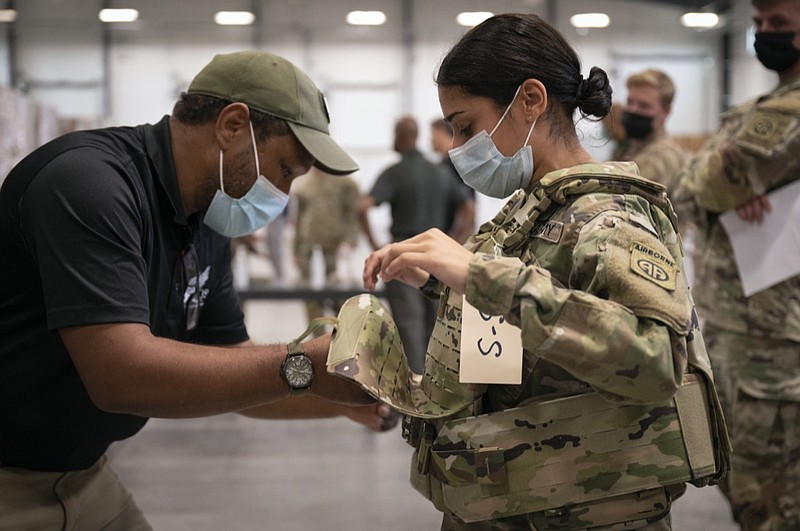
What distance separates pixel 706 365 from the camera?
142cm

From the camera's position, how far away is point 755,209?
113 inches

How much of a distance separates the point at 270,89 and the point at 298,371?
A: 64 cm

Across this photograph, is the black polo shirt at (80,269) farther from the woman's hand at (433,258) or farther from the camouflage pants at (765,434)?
the camouflage pants at (765,434)

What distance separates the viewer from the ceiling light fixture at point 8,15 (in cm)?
632

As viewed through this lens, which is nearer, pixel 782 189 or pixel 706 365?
pixel 706 365

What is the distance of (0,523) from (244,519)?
6.89 ft

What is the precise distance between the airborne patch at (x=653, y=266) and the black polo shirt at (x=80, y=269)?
0.84 meters

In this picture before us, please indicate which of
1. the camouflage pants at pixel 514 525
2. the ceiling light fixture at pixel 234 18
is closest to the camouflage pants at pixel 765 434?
the camouflage pants at pixel 514 525

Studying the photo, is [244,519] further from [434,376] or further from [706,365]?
[706,365]

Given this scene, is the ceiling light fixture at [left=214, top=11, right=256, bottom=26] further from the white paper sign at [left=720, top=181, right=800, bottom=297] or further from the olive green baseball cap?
the olive green baseball cap

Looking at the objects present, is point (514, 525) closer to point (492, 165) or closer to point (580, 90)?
point (492, 165)

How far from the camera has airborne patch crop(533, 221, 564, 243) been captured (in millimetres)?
1377

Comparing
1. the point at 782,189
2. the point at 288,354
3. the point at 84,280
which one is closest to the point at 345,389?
the point at 288,354

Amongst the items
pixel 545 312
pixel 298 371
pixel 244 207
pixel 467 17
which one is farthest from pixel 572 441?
pixel 467 17
